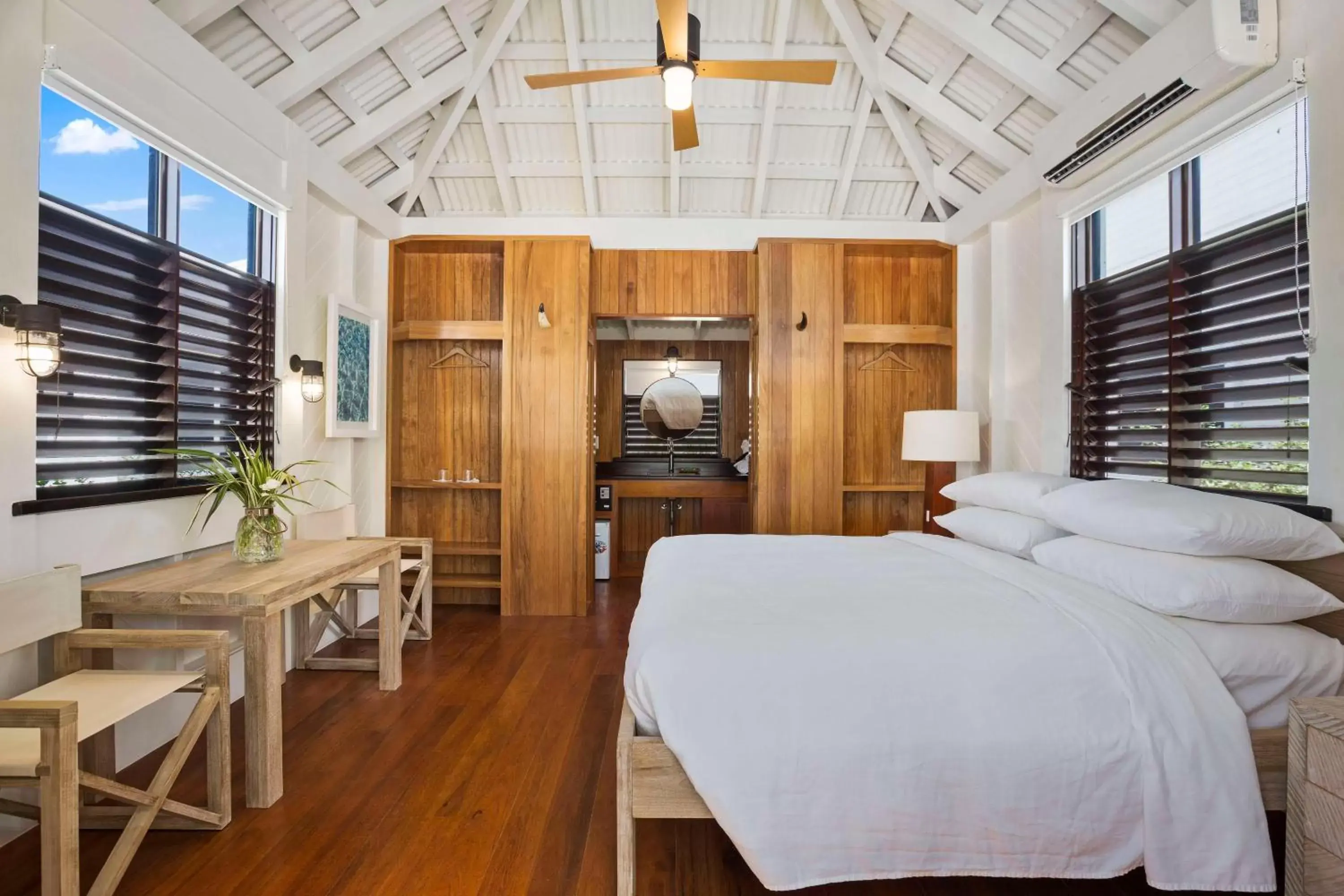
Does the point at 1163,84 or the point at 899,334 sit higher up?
the point at 1163,84

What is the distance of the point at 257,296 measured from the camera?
314cm

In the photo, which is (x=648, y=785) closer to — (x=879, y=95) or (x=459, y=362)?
(x=459, y=362)

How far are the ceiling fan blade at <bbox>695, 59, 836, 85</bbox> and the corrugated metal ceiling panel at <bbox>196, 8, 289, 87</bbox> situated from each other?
1.97m

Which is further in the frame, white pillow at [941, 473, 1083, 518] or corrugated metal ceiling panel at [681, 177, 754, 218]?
corrugated metal ceiling panel at [681, 177, 754, 218]

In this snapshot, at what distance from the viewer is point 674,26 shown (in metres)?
2.37

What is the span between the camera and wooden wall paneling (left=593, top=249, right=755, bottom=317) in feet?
15.5

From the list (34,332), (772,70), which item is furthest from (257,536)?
(772,70)

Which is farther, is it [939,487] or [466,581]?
[466,581]

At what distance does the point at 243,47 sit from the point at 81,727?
279cm

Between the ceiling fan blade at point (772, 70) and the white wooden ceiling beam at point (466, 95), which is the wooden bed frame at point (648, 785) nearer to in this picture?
the ceiling fan blade at point (772, 70)

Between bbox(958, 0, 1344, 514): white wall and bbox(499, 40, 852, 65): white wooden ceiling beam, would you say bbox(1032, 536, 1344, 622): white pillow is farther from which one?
bbox(499, 40, 852, 65): white wooden ceiling beam

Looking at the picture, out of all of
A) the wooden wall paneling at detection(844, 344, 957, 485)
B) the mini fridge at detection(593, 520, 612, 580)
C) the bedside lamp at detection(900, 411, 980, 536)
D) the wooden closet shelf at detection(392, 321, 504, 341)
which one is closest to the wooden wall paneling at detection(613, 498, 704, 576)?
the mini fridge at detection(593, 520, 612, 580)

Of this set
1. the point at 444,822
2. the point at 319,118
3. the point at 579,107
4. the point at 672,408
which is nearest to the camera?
the point at 444,822

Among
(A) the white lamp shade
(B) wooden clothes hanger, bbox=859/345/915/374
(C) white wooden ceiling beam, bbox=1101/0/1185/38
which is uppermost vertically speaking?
(C) white wooden ceiling beam, bbox=1101/0/1185/38
